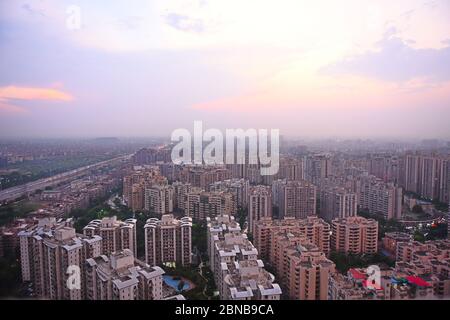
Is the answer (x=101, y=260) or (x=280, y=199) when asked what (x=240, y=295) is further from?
(x=280, y=199)

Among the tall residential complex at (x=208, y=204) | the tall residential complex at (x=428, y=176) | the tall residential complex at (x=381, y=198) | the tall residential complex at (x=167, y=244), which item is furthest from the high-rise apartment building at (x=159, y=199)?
the tall residential complex at (x=428, y=176)

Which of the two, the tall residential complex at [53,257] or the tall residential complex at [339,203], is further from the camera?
the tall residential complex at [339,203]

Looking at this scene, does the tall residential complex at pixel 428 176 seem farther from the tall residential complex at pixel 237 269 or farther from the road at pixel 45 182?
the road at pixel 45 182

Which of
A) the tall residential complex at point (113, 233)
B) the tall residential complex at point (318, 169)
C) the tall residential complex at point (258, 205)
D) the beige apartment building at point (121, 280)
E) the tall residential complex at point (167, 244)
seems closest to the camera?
the beige apartment building at point (121, 280)

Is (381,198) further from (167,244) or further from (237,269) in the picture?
(237,269)

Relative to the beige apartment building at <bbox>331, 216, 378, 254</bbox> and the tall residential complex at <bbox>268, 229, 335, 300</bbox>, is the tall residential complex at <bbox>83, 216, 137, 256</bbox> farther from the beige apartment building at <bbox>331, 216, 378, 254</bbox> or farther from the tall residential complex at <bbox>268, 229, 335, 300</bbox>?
the beige apartment building at <bbox>331, 216, 378, 254</bbox>
